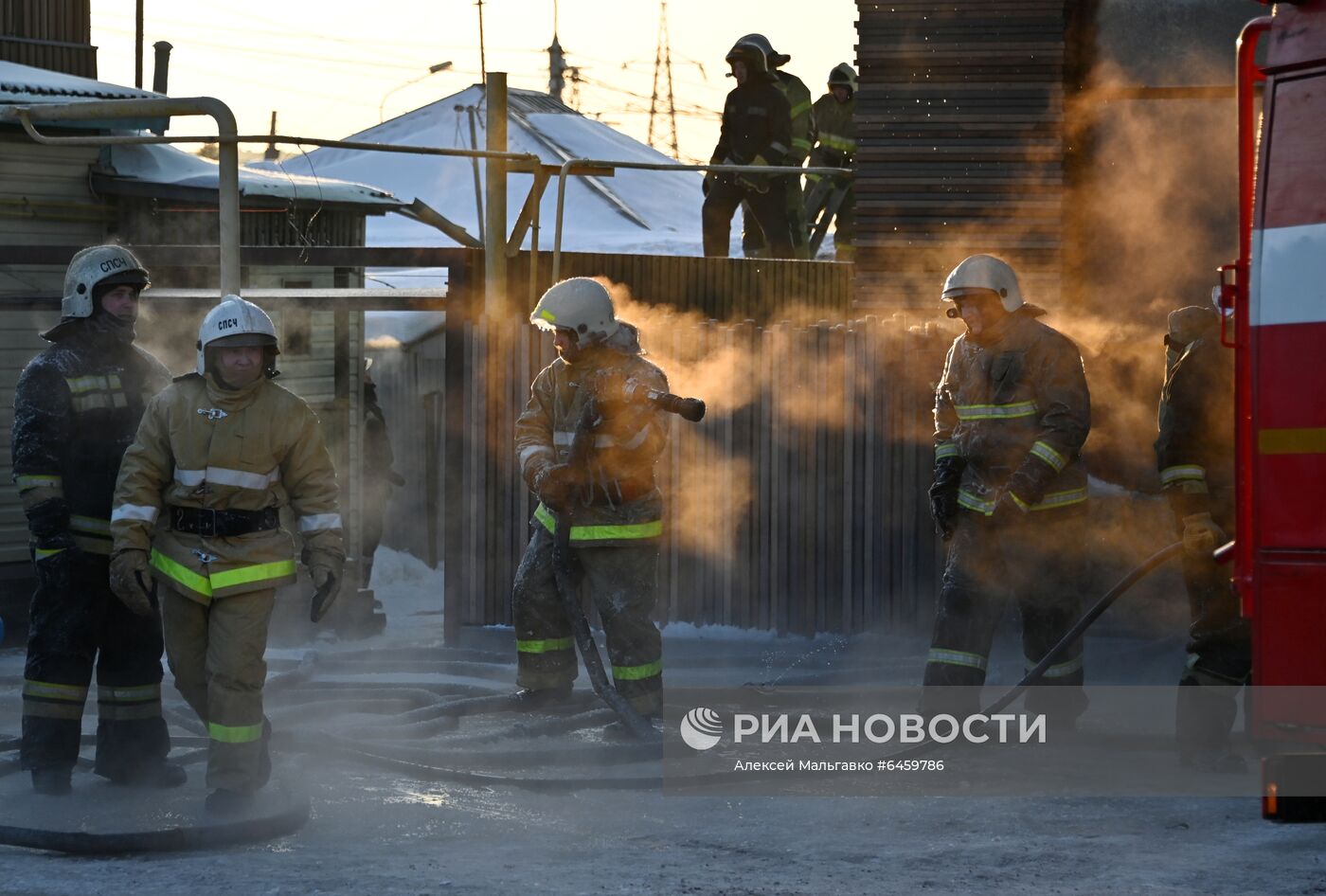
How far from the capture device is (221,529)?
6617mm

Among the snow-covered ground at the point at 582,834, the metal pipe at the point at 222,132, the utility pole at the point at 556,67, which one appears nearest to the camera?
the snow-covered ground at the point at 582,834

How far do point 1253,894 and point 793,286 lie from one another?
30.1 ft

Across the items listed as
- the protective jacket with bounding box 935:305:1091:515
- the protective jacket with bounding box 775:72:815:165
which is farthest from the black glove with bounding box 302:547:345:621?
the protective jacket with bounding box 775:72:815:165

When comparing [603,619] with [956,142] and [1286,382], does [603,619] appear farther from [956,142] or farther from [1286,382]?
[956,142]

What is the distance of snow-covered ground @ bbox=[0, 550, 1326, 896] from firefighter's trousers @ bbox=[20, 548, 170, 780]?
18cm

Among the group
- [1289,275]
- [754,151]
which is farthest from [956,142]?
[1289,275]

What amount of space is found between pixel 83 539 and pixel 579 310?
2.25 meters

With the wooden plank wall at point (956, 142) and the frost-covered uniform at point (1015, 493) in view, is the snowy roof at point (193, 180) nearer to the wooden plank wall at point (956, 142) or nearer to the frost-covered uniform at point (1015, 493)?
the wooden plank wall at point (956, 142)

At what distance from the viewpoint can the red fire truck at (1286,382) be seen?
493 cm

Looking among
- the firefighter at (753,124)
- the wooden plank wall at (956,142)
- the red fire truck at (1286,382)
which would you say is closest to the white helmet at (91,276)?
the red fire truck at (1286,382)

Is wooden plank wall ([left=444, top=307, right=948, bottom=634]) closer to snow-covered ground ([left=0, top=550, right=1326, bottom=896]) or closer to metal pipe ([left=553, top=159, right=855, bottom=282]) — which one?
metal pipe ([left=553, top=159, right=855, bottom=282])

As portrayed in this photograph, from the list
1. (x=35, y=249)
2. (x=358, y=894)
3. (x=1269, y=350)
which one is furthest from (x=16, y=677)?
(x=1269, y=350)

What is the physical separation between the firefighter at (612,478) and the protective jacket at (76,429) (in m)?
1.79

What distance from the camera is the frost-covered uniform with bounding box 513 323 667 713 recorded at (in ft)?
25.9
